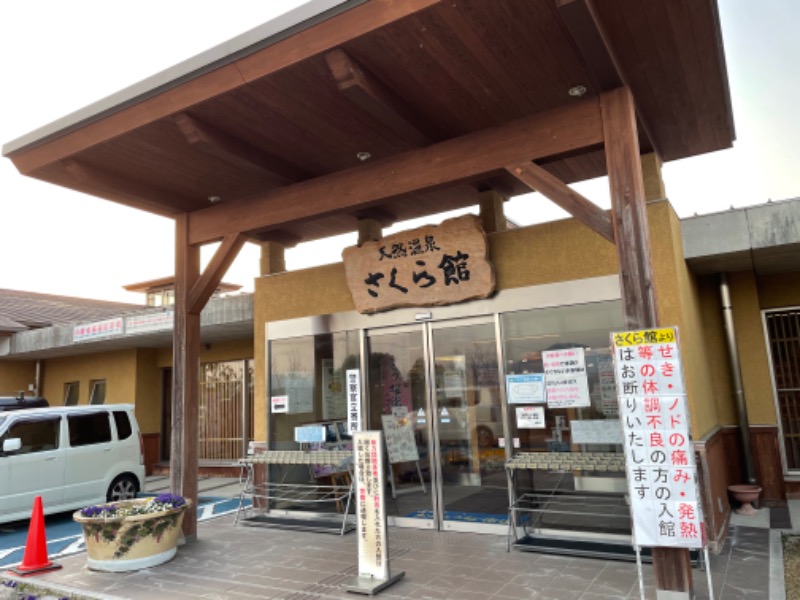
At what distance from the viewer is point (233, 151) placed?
184 inches

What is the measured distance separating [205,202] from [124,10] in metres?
2.56

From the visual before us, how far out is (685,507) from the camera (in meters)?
3.32

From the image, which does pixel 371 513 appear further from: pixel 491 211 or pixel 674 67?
pixel 674 67

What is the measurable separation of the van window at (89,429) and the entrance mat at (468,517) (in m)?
4.78

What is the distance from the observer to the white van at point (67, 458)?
675 cm

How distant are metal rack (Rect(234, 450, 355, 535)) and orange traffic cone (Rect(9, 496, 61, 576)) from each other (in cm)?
196

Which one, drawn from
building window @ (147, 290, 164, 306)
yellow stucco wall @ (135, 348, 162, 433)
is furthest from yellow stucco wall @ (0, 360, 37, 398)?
building window @ (147, 290, 164, 306)

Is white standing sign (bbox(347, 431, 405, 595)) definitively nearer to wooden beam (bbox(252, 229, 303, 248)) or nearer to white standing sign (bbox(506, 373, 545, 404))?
white standing sign (bbox(506, 373, 545, 404))

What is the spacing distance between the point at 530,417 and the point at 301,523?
9.53ft

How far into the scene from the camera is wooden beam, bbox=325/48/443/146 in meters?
3.47

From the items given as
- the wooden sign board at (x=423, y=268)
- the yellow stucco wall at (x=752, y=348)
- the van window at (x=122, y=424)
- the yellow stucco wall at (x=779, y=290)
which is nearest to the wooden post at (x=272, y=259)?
the wooden sign board at (x=423, y=268)

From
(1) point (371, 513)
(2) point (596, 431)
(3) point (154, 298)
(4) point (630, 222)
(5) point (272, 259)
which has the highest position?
(3) point (154, 298)

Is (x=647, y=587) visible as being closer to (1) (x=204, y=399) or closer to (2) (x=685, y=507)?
(2) (x=685, y=507)

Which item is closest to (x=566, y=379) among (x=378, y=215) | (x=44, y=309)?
(x=378, y=215)
